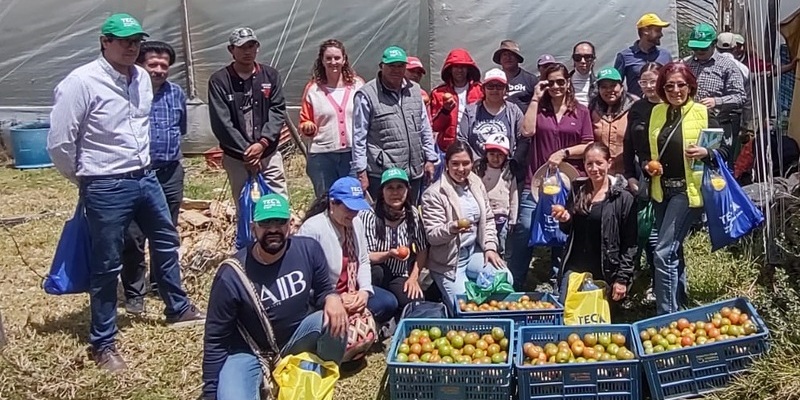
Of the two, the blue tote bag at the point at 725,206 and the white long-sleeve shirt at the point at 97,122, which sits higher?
the white long-sleeve shirt at the point at 97,122

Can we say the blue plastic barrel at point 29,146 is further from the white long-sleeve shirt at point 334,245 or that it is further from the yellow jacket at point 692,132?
the yellow jacket at point 692,132

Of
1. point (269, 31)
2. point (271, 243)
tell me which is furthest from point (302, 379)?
point (269, 31)

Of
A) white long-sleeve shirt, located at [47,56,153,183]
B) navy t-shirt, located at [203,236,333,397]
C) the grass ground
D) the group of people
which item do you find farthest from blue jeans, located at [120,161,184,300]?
navy t-shirt, located at [203,236,333,397]

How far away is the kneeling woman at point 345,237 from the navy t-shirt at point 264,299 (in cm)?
25

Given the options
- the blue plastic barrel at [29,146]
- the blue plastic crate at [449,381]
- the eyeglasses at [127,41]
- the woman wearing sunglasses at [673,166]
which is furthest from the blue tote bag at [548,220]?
the blue plastic barrel at [29,146]

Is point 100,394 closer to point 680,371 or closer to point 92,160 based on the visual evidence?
point 92,160

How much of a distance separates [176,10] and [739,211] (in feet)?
27.9

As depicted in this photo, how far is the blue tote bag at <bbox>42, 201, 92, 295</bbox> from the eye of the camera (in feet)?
16.4

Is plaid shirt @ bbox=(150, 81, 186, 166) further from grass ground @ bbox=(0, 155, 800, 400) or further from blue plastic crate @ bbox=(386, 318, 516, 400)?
blue plastic crate @ bbox=(386, 318, 516, 400)

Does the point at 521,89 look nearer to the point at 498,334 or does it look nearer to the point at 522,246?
the point at 522,246

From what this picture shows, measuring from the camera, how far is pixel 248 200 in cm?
605

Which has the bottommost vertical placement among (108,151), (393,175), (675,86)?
(393,175)

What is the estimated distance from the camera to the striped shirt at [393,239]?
17.7 ft

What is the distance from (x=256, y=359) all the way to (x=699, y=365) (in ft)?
7.43
